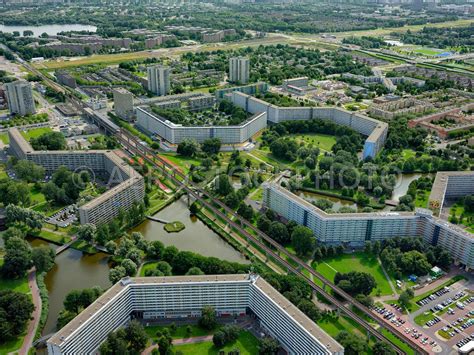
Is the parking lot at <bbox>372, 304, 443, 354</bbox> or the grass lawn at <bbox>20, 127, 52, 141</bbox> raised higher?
the grass lawn at <bbox>20, 127, 52, 141</bbox>

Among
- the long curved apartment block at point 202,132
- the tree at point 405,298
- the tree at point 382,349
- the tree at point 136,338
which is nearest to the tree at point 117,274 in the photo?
the tree at point 136,338

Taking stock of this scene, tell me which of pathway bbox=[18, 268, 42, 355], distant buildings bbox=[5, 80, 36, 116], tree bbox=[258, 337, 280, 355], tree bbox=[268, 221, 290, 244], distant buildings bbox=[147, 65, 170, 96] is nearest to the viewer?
tree bbox=[258, 337, 280, 355]

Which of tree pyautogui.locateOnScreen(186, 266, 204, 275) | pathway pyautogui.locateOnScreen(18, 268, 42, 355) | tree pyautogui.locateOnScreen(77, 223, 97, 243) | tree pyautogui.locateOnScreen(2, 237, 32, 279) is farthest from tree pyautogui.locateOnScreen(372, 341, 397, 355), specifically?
tree pyautogui.locateOnScreen(2, 237, 32, 279)

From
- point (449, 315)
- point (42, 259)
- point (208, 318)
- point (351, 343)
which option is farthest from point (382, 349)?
point (42, 259)

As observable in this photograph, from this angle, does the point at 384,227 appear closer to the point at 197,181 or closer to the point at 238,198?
the point at 238,198

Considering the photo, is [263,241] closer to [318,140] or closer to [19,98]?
[318,140]

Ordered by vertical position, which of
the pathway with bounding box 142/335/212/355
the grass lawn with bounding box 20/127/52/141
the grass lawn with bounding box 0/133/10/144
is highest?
the grass lawn with bounding box 20/127/52/141

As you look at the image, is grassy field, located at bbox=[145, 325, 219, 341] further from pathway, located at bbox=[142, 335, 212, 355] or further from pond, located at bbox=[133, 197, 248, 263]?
pond, located at bbox=[133, 197, 248, 263]
